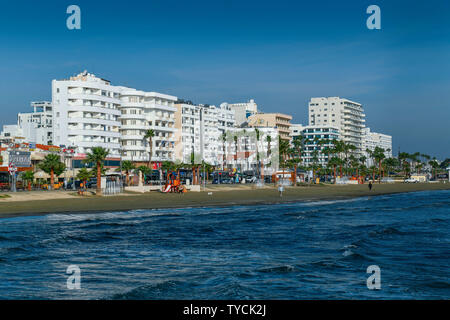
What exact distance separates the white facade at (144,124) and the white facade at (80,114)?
810cm

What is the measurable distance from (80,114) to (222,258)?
9731 cm

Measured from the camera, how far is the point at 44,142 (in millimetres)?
148625

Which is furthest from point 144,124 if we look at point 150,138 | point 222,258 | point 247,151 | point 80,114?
point 222,258

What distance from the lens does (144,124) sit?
418 feet

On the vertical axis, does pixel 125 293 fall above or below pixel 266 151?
below

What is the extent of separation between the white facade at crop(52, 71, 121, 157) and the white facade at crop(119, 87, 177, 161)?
8.10 m

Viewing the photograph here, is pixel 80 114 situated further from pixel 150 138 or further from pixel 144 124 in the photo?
pixel 144 124

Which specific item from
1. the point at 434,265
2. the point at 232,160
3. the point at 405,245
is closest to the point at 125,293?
the point at 434,265

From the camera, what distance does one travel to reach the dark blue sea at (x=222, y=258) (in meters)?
15.6

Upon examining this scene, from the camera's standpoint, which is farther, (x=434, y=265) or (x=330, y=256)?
(x=330, y=256)

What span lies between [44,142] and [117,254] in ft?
444

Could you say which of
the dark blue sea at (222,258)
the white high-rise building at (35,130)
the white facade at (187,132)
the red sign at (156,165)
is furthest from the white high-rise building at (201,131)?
the dark blue sea at (222,258)

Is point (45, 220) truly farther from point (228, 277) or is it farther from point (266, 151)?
point (266, 151)

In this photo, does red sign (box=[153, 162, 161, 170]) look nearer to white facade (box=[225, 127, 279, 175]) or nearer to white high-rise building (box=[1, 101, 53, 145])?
white high-rise building (box=[1, 101, 53, 145])
